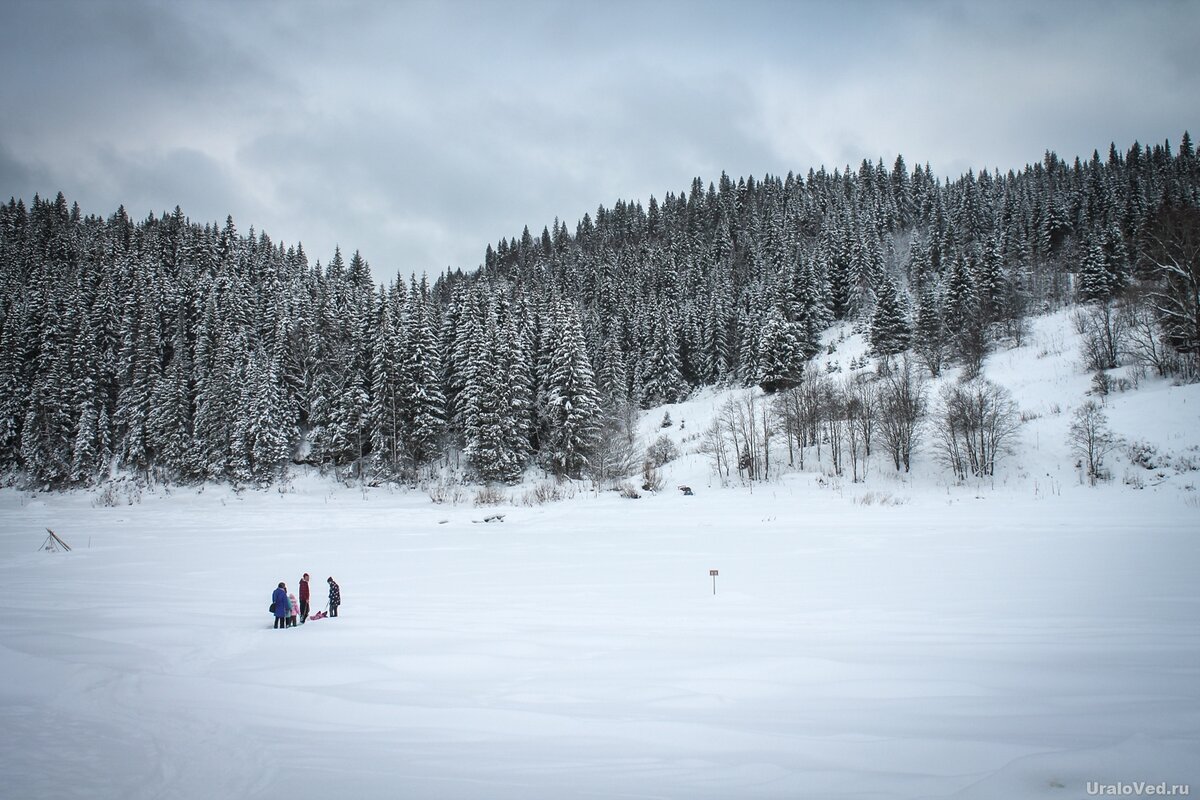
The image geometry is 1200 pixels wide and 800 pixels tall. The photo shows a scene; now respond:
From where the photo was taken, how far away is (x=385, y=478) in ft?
148

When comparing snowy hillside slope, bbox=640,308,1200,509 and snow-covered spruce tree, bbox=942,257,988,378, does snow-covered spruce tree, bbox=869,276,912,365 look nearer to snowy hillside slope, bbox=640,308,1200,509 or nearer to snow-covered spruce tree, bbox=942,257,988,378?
snow-covered spruce tree, bbox=942,257,988,378

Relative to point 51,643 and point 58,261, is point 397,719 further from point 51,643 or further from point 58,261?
point 58,261

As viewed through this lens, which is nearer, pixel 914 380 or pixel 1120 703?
pixel 1120 703

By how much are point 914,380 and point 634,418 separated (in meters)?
29.4

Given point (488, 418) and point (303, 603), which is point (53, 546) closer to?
point (303, 603)

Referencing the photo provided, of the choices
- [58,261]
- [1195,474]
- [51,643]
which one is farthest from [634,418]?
[58,261]

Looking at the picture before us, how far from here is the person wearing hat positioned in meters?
10.8

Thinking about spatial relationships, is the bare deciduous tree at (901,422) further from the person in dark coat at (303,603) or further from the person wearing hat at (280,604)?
the person wearing hat at (280,604)

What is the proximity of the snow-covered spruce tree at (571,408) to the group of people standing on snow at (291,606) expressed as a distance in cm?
3313

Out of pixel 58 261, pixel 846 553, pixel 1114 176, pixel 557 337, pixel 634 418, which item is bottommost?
pixel 846 553

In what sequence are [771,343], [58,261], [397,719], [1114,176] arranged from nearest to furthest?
1. [397,719]
2. [771,343]
3. [58,261]
4. [1114,176]

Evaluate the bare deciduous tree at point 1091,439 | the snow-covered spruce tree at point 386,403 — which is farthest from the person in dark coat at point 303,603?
the bare deciduous tree at point 1091,439

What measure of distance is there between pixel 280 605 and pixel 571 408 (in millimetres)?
34510

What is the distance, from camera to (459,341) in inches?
1940
